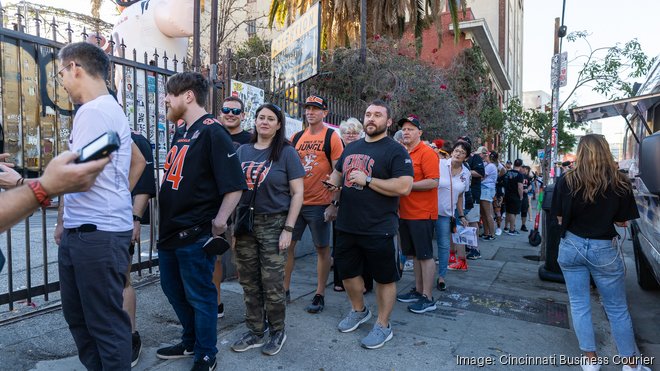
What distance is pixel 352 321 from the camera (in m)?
3.96

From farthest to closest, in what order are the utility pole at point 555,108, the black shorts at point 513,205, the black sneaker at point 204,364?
1. the utility pole at point 555,108
2. the black shorts at point 513,205
3. the black sneaker at point 204,364

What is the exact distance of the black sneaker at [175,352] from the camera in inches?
129

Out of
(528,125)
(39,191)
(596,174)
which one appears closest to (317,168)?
(596,174)

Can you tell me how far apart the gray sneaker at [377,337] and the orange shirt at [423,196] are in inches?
49.2

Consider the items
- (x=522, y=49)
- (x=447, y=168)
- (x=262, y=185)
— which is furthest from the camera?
(x=522, y=49)

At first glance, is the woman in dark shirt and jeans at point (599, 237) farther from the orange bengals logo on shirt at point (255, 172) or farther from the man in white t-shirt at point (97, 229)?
the man in white t-shirt at point (97, 229)

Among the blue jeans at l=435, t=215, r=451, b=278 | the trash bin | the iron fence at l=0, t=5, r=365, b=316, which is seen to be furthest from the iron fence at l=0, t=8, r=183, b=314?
the trash bin

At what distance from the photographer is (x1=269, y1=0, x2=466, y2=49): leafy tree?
44.6 feet

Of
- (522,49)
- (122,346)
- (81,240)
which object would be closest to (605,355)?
(122,346)

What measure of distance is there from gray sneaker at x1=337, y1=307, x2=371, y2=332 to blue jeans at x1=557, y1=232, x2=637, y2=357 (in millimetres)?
1696

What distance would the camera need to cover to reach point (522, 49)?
4941cm

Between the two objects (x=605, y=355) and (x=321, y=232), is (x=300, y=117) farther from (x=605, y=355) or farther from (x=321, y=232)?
(x=605, y=355)

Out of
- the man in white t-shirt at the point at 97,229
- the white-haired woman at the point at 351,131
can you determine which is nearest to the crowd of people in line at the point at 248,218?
the man in white t-shirt at the point at 97,229

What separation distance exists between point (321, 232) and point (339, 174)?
0.82 m
